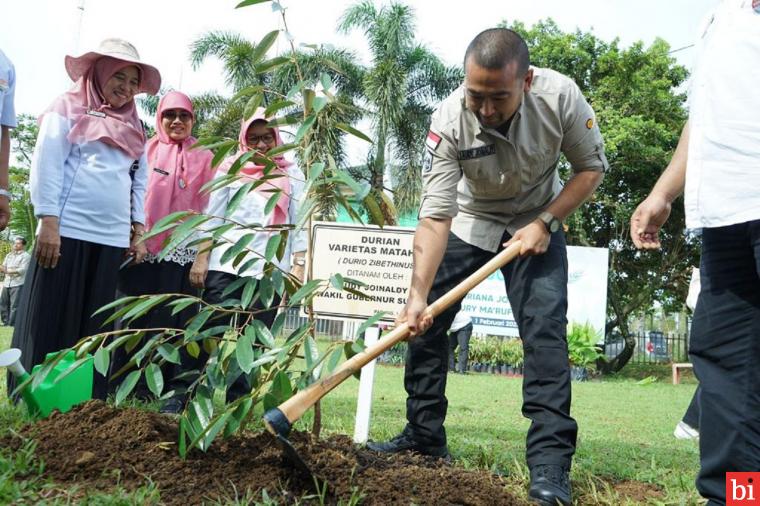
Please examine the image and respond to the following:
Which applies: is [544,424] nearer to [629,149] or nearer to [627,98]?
[629,149]

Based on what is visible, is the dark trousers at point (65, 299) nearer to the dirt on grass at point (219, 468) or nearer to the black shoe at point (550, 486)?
the dirt on grass at point (219, 468)

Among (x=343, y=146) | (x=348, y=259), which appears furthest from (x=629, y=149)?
(x=348, y=259)

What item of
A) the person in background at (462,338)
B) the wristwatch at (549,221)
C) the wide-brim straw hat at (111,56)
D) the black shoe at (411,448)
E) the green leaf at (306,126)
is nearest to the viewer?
the green leaf at (306,126)

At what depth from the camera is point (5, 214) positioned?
3.62 m

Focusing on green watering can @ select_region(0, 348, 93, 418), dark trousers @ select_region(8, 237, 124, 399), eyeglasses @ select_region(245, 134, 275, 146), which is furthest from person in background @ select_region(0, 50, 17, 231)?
eyeglasses @ select_region(245, 134, 275, 146)

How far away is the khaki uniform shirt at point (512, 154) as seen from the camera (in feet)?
9.30

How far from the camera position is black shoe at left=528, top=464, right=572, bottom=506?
2.42 m

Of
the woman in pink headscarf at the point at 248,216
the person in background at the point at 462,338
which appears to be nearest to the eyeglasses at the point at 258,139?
the woman in pink headscarf at the point at 248,216

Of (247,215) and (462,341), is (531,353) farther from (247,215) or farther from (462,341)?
(462,341)

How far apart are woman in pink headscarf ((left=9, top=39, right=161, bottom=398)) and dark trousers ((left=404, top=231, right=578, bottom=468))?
1.74 m

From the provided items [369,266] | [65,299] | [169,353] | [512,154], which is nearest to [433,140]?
[512,154]

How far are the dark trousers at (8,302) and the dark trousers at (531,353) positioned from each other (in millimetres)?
11925

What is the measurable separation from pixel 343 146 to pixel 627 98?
7.27 m

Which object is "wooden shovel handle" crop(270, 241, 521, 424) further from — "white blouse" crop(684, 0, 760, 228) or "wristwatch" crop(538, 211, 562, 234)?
"white blouse" crop(684, 0, 760, 228)
